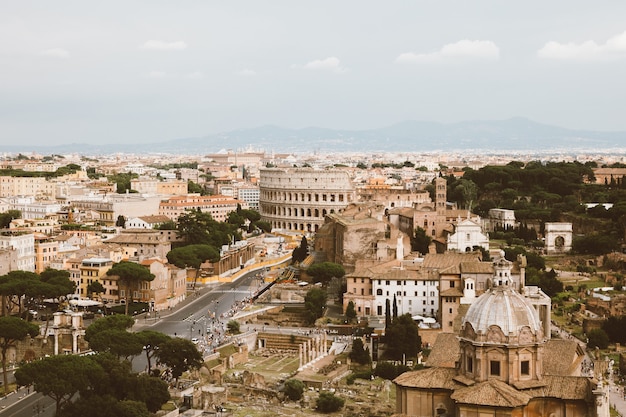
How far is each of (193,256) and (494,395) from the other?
31638 millimetres

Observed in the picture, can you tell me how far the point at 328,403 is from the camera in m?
29.9

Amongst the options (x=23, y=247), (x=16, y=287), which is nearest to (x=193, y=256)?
(x=23, y=247)

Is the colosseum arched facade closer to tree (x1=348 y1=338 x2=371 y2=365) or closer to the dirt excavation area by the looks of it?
tree (x1=348 y1=338 x2=371 y2=365)

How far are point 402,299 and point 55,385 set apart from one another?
57.5 ft

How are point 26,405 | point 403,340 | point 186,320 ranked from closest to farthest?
point 26,405 → point 403,340 → point 186,320

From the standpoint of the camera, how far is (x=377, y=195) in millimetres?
76312

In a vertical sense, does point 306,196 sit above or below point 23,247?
above

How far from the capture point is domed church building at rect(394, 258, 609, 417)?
2170 cm

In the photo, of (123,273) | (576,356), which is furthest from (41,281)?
(576,356)

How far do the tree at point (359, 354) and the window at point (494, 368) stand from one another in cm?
1341

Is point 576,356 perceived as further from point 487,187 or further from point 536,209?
point 487,187

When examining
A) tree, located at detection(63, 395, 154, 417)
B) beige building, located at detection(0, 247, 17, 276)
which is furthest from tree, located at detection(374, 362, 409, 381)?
beige building, located at detection(0, 247, 17, 276)

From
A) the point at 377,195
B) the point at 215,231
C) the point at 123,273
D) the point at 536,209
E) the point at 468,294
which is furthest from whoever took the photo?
the point at 377,195

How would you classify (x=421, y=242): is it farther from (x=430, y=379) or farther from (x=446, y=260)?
(x=430, y=379)
